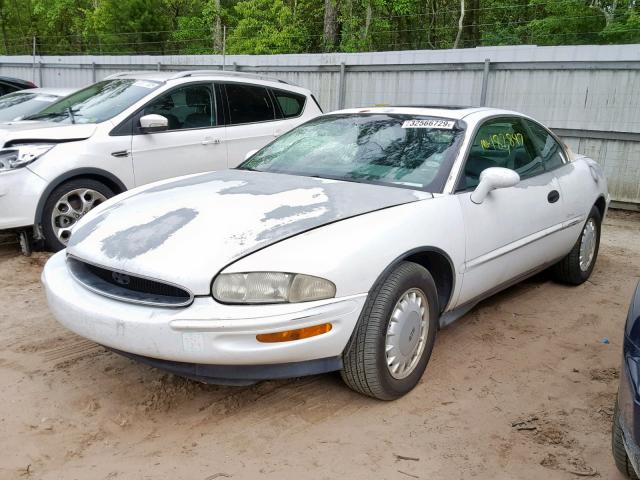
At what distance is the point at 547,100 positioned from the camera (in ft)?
29.2

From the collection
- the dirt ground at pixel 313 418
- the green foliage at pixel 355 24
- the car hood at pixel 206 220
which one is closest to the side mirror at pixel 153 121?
the car hood at pixel 206 220

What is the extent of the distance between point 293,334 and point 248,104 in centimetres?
479

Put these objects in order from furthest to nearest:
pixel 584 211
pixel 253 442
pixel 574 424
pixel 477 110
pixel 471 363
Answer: pixel 584 211
pixel 477 110
pixel 471 363
pixel 574 424
pixel 253 442

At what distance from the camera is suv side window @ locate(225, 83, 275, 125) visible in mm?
6906

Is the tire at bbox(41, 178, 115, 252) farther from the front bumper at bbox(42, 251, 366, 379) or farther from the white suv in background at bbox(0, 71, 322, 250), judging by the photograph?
the front bumper at bbox(42, 251, 366, 379)

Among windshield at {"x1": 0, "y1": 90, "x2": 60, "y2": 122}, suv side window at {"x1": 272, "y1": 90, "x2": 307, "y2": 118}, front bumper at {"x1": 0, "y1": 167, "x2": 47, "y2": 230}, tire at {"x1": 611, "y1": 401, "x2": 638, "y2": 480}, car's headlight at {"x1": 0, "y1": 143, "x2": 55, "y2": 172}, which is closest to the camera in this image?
tire at {"x1": 611, "y1": 401, "x2": 638, "y2": 480}

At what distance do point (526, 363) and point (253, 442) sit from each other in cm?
186

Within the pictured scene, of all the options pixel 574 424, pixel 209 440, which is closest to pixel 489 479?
pixel 574 424

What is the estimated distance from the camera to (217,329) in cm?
269

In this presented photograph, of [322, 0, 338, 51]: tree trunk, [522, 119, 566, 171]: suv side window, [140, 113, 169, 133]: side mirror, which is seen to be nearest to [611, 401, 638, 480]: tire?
[522, 119, 566, 171]: suv side window

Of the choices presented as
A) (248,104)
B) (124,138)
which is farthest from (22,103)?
(248,104)

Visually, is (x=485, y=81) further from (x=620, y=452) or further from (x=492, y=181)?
(x=620, y=452)

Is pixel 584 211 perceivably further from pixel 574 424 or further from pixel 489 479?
pixel 489 479

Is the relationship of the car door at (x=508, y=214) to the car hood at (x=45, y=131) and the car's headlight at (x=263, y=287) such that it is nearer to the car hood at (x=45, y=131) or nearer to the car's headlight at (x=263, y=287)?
the car's headlight at (x=263, y=287)
